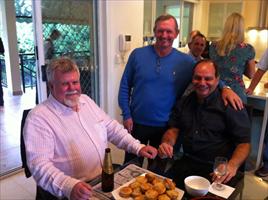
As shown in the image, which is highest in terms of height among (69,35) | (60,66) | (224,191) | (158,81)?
(69,35)

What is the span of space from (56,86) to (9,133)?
106 inches

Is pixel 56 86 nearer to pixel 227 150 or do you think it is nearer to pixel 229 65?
pixel 227 150

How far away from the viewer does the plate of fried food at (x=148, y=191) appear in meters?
1.11

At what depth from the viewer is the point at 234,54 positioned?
7.85ft

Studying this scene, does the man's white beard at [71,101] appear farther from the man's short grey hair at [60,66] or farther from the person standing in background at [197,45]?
the person standing in background at [197,45]

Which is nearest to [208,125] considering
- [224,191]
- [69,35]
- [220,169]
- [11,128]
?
[220,169]

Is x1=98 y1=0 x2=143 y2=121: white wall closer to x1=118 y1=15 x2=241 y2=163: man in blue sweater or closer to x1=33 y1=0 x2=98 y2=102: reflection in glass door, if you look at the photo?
x1=33 y1=0 x2=98 y2=102: reflection in glass door

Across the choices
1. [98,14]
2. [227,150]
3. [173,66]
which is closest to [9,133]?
[98,14]

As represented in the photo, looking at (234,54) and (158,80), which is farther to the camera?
(234,54)

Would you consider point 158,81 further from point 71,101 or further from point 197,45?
point 197,45

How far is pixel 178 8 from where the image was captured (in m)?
5.35

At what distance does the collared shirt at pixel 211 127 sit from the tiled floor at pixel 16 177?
825 mm

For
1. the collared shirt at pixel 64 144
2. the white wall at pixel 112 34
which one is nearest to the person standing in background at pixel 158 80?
the collared shirt at pixel 64 144

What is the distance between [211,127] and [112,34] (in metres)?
2.03
